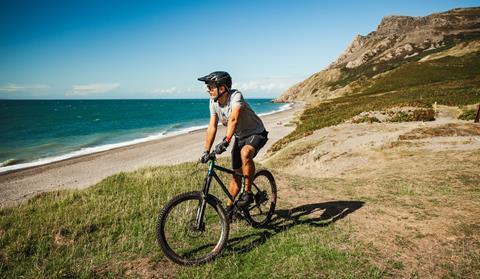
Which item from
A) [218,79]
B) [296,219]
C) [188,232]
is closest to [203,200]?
[188,232]

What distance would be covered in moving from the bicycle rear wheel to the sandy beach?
10.0 m

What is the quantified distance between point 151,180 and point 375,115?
73.7ft

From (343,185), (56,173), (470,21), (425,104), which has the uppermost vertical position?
(470,21)

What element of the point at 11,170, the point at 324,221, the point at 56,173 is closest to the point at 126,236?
the point at 324,221

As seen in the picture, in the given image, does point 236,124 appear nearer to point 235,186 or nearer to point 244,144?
point 244,144

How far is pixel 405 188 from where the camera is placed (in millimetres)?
9484

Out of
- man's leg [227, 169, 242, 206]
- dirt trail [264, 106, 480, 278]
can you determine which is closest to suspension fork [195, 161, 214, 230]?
man's leg [227, 169, 242, 206]

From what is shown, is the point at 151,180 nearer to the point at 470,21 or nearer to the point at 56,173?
the point at 56,173

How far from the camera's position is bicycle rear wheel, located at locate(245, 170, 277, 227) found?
6.95 m

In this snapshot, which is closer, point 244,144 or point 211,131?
point 211,131

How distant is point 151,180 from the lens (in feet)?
35.8

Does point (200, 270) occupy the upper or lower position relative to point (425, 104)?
lower

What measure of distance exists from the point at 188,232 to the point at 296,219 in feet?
8.75

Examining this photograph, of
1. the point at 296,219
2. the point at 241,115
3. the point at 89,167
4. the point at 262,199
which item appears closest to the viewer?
the point at 241,115
